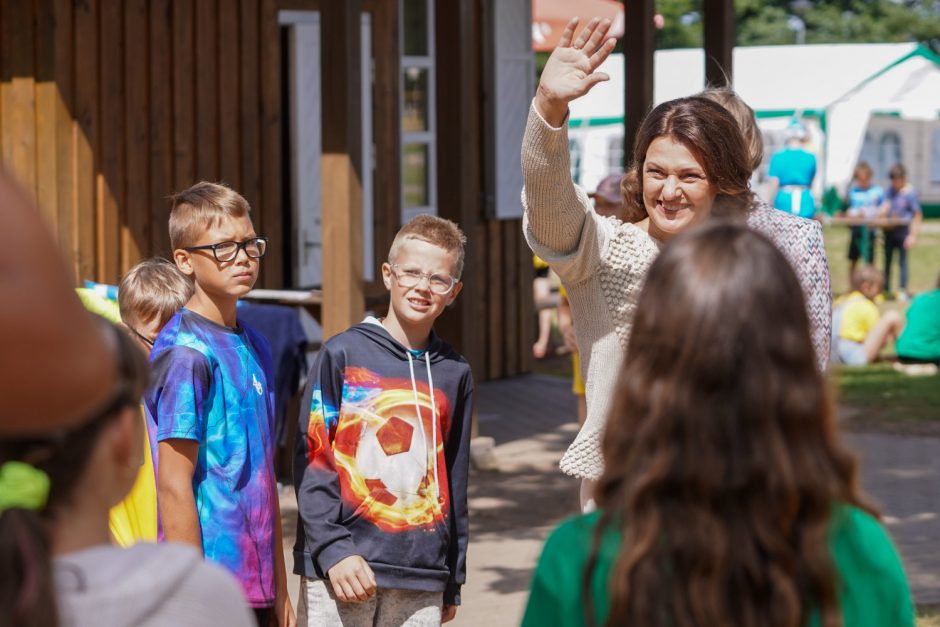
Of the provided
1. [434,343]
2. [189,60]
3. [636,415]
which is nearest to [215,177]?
[189,60]

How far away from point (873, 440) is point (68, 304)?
9.03m

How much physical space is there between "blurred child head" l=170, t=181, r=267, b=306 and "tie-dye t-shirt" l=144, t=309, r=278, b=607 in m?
0.11

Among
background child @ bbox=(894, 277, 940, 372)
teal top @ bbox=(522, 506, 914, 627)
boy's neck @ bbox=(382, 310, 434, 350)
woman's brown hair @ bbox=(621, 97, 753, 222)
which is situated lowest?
background child @ bbox=(894, 277, 940, 372)

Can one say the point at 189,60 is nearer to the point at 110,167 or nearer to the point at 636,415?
the point at 110,167

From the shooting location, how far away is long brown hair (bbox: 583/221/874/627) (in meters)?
1.81

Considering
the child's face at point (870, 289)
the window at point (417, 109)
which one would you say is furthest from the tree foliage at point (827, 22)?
the window at point (417, 109)

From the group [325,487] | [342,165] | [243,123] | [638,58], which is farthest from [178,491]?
[243,123]

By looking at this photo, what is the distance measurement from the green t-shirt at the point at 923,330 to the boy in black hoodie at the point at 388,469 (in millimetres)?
10335

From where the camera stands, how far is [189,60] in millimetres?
8812

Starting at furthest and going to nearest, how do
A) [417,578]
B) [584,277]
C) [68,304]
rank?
[417,578] → [584,277] → [68,304]

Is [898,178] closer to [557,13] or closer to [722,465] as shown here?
[557,13]

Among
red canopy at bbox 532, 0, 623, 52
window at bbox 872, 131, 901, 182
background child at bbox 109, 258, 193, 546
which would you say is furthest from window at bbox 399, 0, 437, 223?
window at bbox 872, 131, 901, 182

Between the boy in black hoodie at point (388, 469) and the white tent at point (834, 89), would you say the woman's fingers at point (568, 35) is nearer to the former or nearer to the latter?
the boy in black hoodie at point (388, 469)

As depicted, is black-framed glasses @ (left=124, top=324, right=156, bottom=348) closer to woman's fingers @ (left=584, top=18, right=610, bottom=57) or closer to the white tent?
woman's fingers @ (left=584, top=18, right=610, bottom=57)
